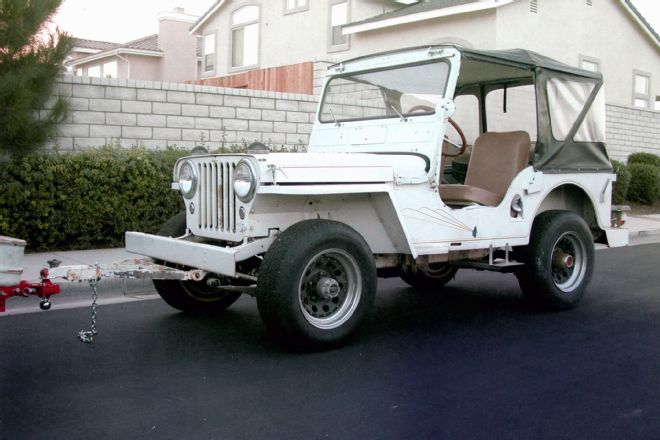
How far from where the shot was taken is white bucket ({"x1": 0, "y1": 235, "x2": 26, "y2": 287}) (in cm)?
392

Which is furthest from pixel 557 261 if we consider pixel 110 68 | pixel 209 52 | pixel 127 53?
pixel 110 68

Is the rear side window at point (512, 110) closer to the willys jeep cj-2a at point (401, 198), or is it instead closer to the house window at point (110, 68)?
the willys jeep cj-2a at point (401, 198)

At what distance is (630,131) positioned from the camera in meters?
19.6

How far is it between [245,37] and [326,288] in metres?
19.5

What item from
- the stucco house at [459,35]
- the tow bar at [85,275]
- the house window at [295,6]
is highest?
the house window at [295,6]

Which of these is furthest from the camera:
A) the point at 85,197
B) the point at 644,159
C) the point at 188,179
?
the point at 644,159

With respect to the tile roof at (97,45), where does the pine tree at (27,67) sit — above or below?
below

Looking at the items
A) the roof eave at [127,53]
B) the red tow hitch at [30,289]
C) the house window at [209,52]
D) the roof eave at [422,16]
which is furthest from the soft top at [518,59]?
the roof eave at [127,53]

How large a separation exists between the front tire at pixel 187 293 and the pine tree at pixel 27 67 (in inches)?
132

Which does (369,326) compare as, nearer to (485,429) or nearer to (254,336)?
(254,336)

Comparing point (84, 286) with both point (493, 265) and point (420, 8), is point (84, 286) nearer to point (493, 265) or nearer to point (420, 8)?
point (493, 265)

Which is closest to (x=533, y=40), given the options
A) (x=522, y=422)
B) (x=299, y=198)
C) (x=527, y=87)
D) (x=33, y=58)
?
(x=527, y=87)

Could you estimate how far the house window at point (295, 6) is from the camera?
2080 cm

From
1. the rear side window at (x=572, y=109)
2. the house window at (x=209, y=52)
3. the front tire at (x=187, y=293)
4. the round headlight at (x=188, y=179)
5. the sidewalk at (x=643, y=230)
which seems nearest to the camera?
the round headlight at (x=188, y=179)
